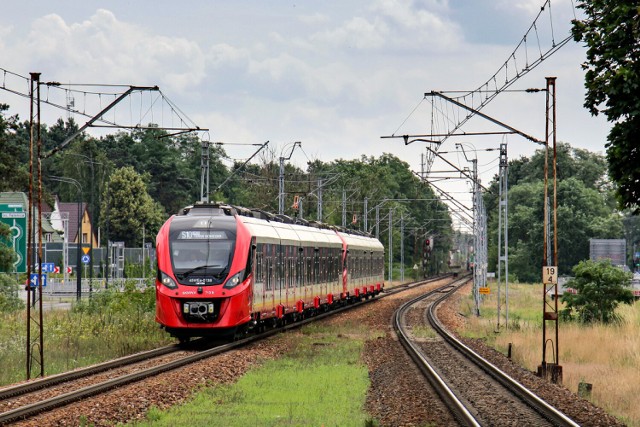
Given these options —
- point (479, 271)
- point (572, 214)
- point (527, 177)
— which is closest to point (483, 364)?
point (479, 271)

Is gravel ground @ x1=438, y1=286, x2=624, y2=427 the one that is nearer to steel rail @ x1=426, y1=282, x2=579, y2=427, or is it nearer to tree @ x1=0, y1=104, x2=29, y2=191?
steel rail @ x1=426, y1=282, x2=579, y2=427

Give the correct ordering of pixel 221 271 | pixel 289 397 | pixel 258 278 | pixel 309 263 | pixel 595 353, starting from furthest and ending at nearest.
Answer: pixel 309 263
pixel 258 278
pixel 595 353
pixel 221 271
pixel 289 397

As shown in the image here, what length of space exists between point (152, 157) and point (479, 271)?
9591 centimetres

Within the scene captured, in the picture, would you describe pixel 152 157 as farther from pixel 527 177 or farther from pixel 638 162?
pixel 638 162

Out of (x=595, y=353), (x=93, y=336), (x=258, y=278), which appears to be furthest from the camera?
(x=93, y=336)

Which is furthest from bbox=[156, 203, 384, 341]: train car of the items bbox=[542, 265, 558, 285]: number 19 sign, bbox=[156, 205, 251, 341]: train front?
bbox=[542, 265, 558, 285]: number 19 sign

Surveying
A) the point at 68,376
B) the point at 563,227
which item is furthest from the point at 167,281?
the point at 563,227

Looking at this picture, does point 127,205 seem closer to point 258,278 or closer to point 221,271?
point 258,278

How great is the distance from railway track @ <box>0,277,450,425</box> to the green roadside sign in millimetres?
20841

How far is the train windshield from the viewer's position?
2608 cm

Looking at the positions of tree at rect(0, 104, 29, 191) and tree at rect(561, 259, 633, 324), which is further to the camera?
tree at rect(0, 104, 29, 191)

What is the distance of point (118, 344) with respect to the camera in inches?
1074

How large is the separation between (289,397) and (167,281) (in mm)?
8957

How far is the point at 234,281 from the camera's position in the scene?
86.0 ft
